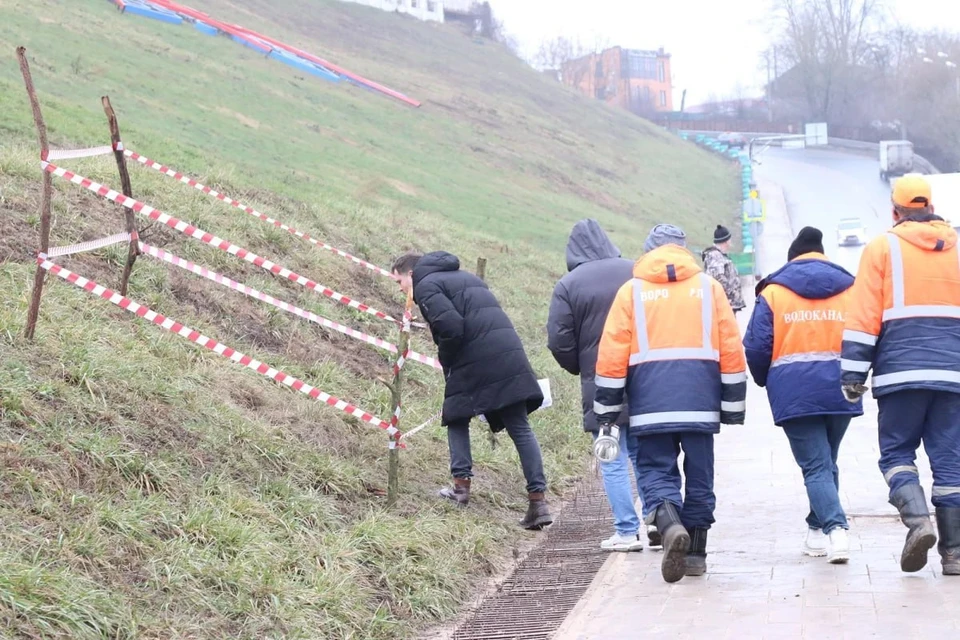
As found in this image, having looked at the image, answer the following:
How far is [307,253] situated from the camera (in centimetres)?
1288

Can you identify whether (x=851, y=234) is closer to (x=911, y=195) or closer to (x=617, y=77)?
(x=911, y=195)

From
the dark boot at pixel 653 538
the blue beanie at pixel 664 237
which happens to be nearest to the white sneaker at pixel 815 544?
the dark boot at pixel 653 538

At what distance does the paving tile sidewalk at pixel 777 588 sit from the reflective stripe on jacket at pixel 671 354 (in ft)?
2.62

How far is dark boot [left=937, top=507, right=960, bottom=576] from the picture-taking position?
5.96m

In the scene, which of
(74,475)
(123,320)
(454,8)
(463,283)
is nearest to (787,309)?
(463,283)

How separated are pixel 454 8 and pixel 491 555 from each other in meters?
81.4

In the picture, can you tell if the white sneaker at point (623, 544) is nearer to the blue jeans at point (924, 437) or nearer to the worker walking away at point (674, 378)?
the worker walking away at point (674, 378)

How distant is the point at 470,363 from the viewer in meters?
7.77

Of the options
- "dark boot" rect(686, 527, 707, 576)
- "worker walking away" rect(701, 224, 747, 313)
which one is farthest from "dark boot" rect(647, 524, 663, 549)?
"worker walking away" rect(701, 224, 747, 313)

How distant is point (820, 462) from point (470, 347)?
2.25m

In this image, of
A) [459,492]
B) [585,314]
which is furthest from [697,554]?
[459,492]

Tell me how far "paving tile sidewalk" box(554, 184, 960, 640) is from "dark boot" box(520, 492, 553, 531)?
92 cm

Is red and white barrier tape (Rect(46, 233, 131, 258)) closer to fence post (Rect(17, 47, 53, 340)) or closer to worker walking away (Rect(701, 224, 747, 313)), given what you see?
fence post (Rect(17, 47, 53, 340))

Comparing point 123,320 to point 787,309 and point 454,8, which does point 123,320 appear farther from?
point 454,8
